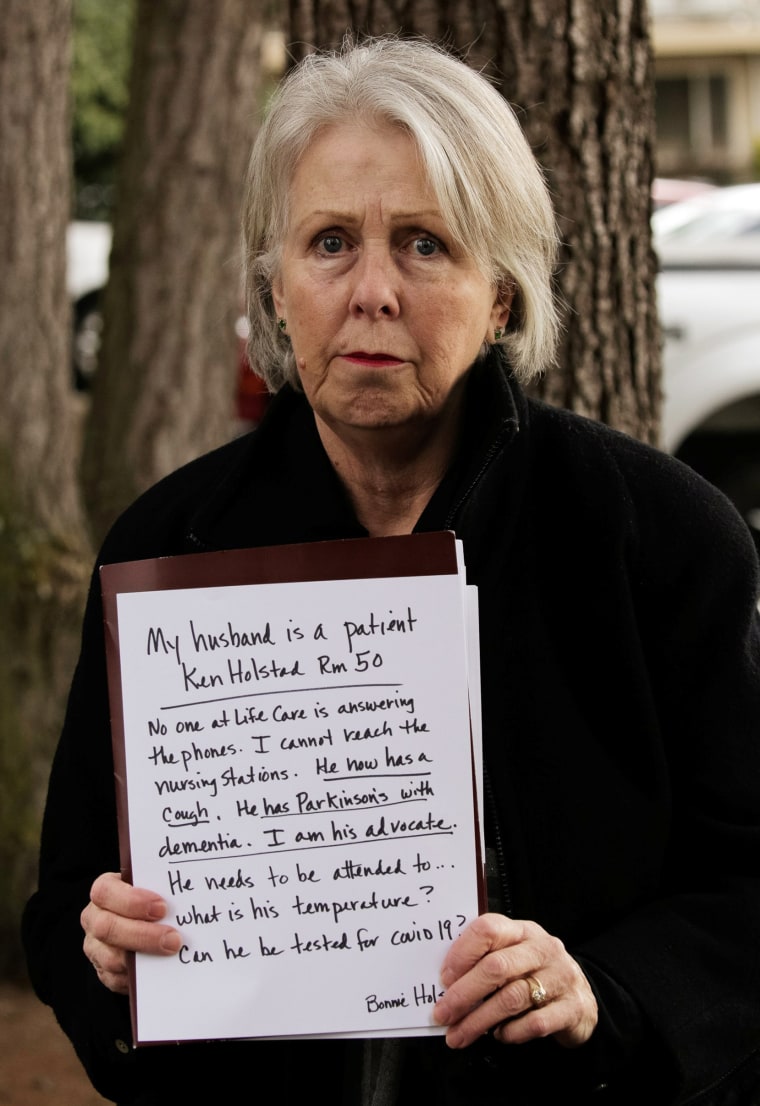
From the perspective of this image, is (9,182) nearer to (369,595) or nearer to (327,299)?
(327,299)

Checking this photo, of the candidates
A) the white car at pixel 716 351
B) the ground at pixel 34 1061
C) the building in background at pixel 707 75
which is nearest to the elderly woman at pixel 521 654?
the ground at pixel 34 1061

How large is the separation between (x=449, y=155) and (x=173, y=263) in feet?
12.1

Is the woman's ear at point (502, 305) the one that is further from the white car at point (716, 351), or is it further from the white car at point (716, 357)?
the white car at point (716, 357)

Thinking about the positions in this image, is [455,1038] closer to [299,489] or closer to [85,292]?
[299,489]

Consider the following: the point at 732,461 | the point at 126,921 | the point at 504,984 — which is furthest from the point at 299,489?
the point at 732,461

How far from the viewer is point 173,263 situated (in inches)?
218

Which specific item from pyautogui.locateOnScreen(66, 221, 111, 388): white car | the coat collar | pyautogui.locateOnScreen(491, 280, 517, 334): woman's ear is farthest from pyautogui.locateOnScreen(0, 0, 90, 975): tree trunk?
pyautogui.locateOnScreen(66, 221, 111, 388): white car

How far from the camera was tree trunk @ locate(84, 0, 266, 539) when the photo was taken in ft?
18.0

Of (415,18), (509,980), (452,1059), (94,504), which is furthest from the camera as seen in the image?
(94,504)

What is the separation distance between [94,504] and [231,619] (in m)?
3.83

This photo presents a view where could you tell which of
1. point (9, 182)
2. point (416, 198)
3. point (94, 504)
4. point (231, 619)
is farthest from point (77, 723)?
point (94, 504)

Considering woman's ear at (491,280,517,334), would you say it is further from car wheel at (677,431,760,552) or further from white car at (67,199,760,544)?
car wheel at (677,431,760,552)

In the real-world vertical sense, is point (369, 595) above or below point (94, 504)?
above

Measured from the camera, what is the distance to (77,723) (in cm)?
218
